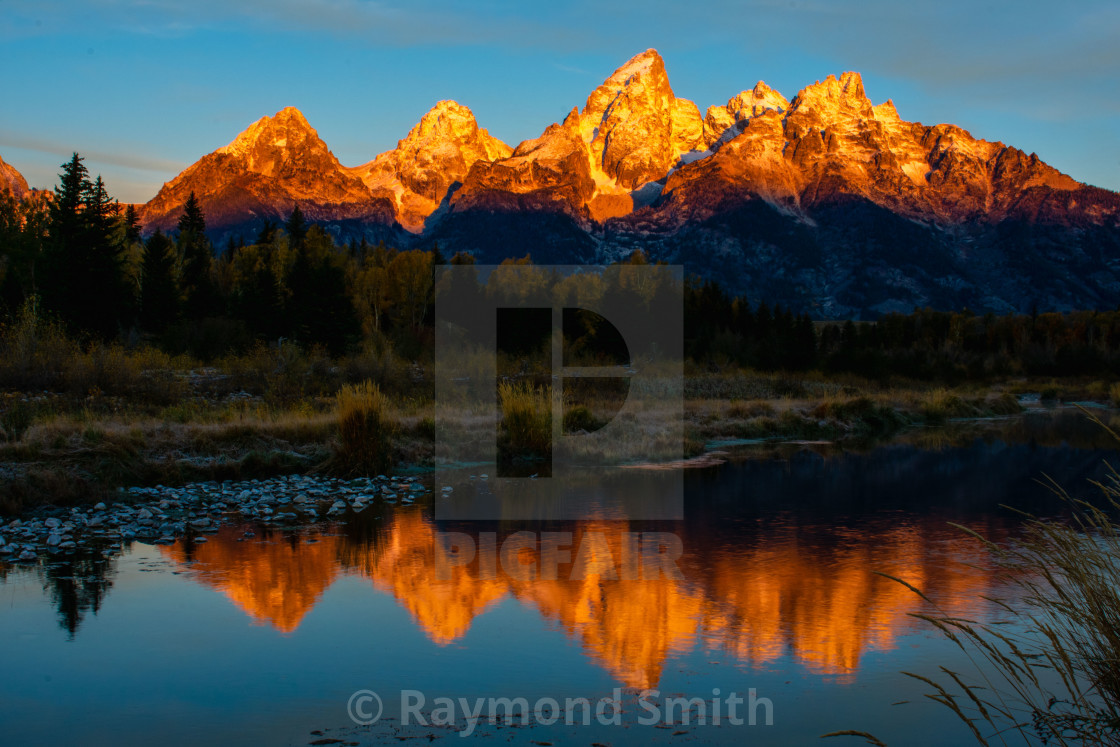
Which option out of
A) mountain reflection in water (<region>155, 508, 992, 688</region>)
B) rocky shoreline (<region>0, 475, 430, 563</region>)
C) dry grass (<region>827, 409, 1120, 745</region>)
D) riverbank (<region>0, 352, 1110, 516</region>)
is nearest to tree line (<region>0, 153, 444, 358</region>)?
riverbank (<region>0, 352, 1110, 516</region>)

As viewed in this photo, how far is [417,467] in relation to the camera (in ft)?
66.8

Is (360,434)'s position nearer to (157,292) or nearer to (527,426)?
(527,426)

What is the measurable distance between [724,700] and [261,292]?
170 feet

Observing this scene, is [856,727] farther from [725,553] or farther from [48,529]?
[48,529]

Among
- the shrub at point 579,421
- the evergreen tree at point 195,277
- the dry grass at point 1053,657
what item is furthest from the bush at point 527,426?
the evergreen tree at point 195,277

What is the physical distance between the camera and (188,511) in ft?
47.5

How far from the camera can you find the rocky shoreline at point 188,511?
1220 centimetres

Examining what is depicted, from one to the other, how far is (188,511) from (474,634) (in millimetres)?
7866

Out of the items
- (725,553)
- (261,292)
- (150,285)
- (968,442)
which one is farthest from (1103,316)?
(725,553)

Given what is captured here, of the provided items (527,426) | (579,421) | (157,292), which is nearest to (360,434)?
(527,426)

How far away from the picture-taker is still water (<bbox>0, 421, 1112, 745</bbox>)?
6562mm

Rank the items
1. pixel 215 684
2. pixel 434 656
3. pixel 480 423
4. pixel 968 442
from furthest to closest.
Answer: pixel 968 442, pixel 480 423, pixel 434 656, pixel 215 684

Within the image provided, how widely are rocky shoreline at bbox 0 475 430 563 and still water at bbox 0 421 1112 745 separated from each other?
600 millimetres

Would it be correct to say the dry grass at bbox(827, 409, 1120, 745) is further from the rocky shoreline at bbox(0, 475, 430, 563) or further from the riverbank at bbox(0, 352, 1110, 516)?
the riverbank at bbox(0, 352, 1110, 516)
